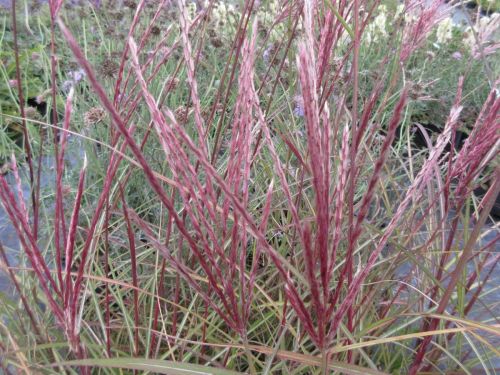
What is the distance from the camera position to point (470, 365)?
88 cm

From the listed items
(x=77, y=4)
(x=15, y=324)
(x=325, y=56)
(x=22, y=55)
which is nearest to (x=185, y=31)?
(x=325, y=56)

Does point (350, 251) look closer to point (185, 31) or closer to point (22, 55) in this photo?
point (185, 31)

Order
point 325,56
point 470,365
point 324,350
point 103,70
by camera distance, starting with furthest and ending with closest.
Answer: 1. point 103,70
2. point 470,365
3. point 325,56
4. point 324,350

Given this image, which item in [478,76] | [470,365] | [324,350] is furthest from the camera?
[478,76]

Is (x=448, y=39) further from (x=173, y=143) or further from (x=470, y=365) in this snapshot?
(x=173, y=143)

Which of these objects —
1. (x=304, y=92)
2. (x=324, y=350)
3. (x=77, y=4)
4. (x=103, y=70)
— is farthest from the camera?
(x=77, y=4)

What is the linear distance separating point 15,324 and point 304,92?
0.77 m

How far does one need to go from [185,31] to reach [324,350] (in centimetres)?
29

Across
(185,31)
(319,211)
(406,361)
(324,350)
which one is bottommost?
(406,361)

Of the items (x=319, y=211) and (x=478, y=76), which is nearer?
(x=319, y=211)

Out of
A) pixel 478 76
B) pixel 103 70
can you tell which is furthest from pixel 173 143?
pixel 478 76

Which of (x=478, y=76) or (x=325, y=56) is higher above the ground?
(x=325, y=56)

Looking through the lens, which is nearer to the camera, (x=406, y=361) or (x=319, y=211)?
(x=319, y=211)

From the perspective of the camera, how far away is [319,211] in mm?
370
